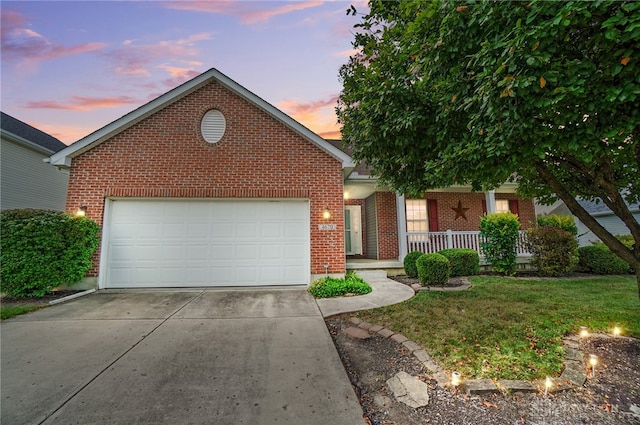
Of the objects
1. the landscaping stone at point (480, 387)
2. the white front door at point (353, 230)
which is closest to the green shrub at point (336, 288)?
the landscaping stone at point (480, 387)

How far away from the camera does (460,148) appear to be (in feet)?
10.2

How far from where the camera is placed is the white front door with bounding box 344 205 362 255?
1220 cm

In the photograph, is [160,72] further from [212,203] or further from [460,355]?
[460,355]

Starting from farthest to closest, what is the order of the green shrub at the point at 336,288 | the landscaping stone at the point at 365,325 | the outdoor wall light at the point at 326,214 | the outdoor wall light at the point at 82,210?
the outdoor wall light at the point at 326,214, the outdoor wall light at the point at 82,210, the green shrub at the point at 336,288, the landscaping stone at the point at 365,325

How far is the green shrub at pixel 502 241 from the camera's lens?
8.41 m

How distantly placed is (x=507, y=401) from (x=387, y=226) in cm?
863

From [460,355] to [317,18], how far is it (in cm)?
828

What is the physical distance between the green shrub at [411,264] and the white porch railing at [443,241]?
3.49ft

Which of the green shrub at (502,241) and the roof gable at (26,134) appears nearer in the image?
the green shrub at (502,241)

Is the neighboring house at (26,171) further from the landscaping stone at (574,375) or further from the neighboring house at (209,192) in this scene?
the landscaping stone at (574,375)

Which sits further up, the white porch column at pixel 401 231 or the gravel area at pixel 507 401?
the white porch column at pixel 401 231

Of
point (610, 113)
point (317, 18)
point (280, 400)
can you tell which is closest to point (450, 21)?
point (610, 113)

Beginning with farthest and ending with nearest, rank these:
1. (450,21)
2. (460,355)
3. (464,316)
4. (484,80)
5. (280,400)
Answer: (464,316), (460,355), (450,21), (484,80), (280,400)

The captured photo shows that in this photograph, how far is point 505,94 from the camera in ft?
7.95
